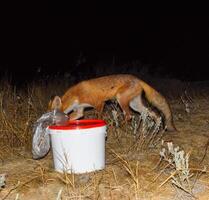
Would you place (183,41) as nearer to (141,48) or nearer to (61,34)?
(141,48)

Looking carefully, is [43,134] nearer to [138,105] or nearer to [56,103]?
[56,103]

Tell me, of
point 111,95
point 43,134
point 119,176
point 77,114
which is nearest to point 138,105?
point 111,95

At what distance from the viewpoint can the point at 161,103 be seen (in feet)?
21.8

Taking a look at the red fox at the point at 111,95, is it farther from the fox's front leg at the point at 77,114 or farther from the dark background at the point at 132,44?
the dark background at the point at 132,44

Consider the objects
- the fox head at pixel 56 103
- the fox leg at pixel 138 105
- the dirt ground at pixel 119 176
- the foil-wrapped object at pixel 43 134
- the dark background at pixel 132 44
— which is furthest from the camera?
the dark background at pixel 132 44

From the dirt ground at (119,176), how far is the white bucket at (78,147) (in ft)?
0.30

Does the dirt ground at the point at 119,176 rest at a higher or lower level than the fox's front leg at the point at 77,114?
lower

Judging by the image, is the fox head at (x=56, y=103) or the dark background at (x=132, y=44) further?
the dark background at (x=132, y=44)

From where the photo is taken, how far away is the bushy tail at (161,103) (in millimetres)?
6277

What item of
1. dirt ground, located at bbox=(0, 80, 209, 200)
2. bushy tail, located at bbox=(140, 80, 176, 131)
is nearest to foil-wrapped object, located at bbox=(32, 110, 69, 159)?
dirt ground, located at bbox=(0, 80, 209, 200)

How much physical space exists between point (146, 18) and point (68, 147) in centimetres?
1469

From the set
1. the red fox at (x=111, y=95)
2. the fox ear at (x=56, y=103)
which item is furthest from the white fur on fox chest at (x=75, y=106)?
the fox ear at (x=56, y=103)

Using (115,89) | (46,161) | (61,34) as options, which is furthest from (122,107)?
(61,34)

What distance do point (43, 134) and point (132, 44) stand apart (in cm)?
1319
